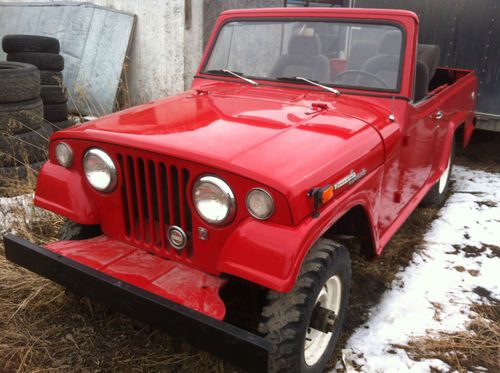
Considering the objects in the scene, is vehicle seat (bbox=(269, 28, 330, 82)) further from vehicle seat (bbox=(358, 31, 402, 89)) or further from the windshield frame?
vehicle seat (bbox=(358, 31, 402, 89))

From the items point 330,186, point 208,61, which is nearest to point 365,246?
point 330,186

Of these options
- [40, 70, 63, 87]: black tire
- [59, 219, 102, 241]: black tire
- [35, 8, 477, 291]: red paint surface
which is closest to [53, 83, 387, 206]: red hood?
[35, 8, 477, 291]: red paint surface

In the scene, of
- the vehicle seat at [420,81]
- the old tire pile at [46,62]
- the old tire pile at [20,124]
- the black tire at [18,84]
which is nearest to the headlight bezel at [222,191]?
the vehicle seat at [420,81]

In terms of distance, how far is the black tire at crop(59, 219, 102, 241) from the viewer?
2518 millimetres

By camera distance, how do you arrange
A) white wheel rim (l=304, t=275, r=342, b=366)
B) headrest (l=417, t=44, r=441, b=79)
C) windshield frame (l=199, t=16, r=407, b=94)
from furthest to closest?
1. headrest (l=417, t=44, r=441, b=79)
2. windshield frame (l=199, t=16, r=407, b=94)
3. white wheel rim (l=304, t=275, r=342, b=366)

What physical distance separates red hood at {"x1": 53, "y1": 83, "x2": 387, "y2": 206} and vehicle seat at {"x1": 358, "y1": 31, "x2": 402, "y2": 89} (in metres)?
0.16

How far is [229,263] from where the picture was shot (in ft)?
5.90

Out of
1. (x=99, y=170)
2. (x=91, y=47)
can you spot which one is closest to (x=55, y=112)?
(x=91, y=47)

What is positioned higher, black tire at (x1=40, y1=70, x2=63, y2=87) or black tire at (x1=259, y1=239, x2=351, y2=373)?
black tire at (x1=40, y1=70, x2=63, y2=87)

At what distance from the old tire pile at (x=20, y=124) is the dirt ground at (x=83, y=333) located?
122 cm

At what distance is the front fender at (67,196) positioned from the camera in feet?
7.65

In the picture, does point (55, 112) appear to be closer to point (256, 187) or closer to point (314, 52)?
point (314, 52)

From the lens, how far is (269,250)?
68.1 inches

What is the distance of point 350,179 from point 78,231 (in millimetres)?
1476
